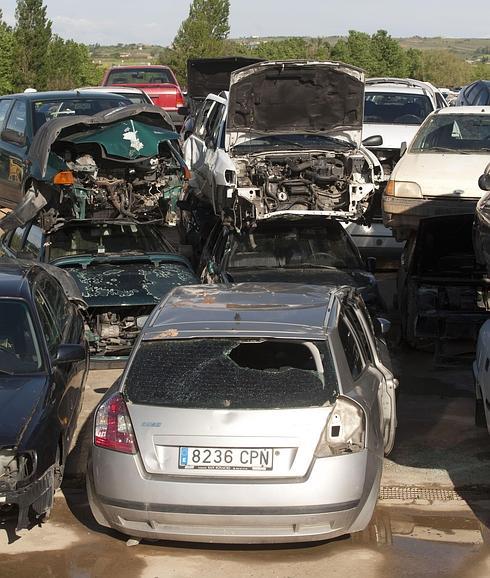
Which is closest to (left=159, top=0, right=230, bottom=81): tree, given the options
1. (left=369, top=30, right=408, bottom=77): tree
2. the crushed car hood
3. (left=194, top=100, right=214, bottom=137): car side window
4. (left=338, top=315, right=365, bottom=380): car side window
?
(left=369, top=30, right=408, bottom=77): tree

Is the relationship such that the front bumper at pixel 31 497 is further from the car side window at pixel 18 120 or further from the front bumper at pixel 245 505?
the car side window at pixel 18 120

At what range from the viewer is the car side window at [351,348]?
257 inches

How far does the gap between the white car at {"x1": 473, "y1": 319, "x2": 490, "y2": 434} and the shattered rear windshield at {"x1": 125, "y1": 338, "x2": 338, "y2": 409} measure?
186 cm

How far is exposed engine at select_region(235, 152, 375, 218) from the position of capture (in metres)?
12.7

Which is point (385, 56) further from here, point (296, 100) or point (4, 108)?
point (296, 100)

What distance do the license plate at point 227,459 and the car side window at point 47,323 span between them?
77.3 inches

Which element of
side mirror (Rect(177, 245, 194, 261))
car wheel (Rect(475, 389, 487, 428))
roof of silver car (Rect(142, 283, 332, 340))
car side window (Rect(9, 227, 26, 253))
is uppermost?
roof of silver car (Rect(142, 283, 332, 340))

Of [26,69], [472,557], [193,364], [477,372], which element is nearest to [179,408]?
[193,364]

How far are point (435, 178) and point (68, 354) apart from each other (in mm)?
6945

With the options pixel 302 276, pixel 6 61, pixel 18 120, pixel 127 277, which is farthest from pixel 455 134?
pixel 6 61

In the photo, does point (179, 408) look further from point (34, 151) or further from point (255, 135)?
point (255, 135)

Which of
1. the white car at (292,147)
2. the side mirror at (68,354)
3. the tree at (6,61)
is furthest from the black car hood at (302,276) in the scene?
the tree at (6,61)

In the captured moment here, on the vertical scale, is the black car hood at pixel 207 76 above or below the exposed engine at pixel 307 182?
above

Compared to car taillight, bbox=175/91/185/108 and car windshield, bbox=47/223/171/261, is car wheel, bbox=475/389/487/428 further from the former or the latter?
car taillight, bbox=175/91/185/108
